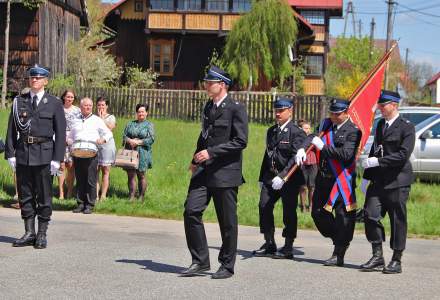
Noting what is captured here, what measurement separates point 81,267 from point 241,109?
216 cm

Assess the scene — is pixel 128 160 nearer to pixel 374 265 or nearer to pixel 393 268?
pixel 374 265

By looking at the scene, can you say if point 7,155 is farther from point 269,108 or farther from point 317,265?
point 269,108

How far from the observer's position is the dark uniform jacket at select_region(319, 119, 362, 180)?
9.18m

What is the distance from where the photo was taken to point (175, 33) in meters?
44.6

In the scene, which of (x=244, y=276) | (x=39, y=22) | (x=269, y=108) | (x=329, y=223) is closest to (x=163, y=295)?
(x=244, y=276)

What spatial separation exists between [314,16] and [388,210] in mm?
47000

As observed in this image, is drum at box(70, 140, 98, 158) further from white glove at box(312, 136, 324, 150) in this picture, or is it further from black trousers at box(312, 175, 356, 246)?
white glove at box(312, 136, 324, 150)

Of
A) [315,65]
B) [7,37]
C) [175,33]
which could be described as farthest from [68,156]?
[315,65]

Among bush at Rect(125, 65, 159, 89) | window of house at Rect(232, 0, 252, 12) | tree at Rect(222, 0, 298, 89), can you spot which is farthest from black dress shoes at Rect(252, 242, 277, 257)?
window of house at Rect(232, 0, 252, 12)

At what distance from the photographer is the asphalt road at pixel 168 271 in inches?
298

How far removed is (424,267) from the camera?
942cm

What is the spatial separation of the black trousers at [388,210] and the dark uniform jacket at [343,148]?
1.34ft

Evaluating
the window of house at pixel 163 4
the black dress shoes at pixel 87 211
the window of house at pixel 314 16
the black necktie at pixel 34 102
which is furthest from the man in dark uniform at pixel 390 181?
the window of house at pixel 314 16

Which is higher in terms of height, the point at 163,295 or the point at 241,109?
the point at 241,109
